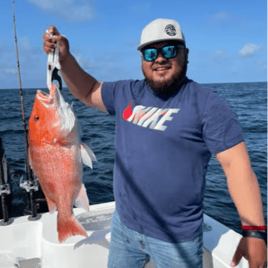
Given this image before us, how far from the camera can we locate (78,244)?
2773 millimetres

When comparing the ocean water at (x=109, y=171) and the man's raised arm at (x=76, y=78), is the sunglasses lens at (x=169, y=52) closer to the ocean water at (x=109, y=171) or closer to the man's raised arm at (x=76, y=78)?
the man's raised arm at (x=76, y=78)

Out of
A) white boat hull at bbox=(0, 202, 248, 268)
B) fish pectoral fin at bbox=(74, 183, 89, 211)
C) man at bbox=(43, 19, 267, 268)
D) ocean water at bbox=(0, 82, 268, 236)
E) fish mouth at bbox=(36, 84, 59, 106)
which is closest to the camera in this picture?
man at bbox=(43, 19, 267, 268)

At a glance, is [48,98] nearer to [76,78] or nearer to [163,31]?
[76,78]

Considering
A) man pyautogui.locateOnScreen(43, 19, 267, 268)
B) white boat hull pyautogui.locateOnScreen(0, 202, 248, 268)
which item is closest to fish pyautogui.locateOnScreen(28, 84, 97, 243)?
man pyautogui.locateOnScreen(43, 19, 267, 268)

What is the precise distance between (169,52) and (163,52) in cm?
4

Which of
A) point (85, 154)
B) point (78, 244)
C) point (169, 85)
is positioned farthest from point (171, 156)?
point (78, 244)

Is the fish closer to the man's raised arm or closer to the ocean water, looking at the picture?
the man's raised arm

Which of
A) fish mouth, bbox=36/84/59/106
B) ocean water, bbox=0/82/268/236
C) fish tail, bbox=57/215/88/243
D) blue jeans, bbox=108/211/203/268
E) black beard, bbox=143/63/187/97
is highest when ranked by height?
black beard, bbox=143/63/187/97

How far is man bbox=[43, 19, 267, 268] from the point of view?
177 centimetres

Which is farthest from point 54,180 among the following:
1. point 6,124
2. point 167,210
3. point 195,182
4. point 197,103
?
point 6,124

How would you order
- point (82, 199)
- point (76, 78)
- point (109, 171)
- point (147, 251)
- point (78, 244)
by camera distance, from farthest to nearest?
point (109, 171) → point (78, 244) → point (76, 78) → point (147, 251) → point (82, 199)

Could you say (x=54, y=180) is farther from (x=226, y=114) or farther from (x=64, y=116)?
(x=226, y=114)

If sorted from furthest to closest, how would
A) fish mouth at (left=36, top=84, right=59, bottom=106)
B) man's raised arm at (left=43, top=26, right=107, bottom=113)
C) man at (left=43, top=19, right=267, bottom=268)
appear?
man's raised arm at (left=43, top=26, right=107, bottom=113) < fish mouth at (left=36, top=84, right=59, bottom=106) < man at (left=43, top=19, right=267, bottom=268)

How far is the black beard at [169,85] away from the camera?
6.33 feet
